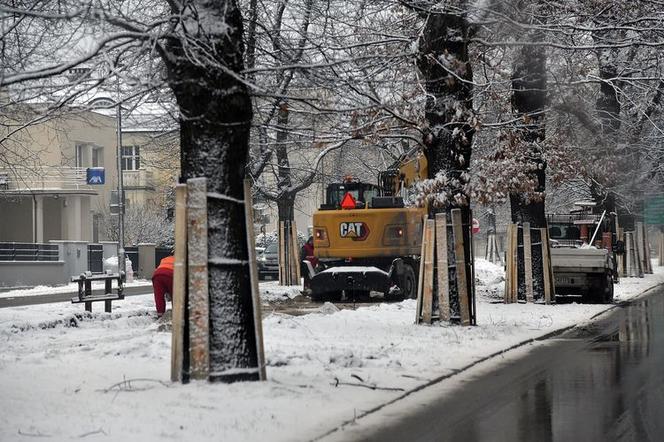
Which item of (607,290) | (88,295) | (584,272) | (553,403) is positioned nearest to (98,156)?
(88,295)

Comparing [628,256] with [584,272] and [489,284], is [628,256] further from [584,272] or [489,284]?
[584,272]

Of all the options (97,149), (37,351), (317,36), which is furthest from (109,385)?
(97,149)

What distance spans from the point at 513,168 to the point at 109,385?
12.6 m

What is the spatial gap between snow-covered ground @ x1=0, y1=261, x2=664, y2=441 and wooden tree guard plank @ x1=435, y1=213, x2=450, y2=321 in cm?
46

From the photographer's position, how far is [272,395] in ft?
32.7

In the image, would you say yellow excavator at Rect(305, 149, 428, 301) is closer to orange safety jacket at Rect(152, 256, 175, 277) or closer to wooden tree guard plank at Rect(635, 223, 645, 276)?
orange safety jacket at Rect(152, 256, 175, 277)

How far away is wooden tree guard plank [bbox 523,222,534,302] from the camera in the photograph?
25219mm

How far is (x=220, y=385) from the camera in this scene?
33.5 ft

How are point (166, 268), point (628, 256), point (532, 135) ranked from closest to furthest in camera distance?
point (166, 268) < point (532, 135) < point (628, 256)

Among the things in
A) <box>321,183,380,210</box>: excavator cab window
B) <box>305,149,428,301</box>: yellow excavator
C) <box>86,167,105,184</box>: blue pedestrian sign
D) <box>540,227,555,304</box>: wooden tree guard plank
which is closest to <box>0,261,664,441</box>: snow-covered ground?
<box>540,227,555,304</box>: wooden tree guard plank

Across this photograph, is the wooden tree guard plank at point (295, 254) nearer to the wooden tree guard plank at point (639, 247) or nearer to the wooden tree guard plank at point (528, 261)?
the wooden tree guard plank at point (528, 261)

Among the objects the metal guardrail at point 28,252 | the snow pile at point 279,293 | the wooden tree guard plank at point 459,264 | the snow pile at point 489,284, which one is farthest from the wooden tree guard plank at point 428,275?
the metal guardrail at point 28,252

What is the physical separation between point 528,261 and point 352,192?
5.84 metres

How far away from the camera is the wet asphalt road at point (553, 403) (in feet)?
28.9
